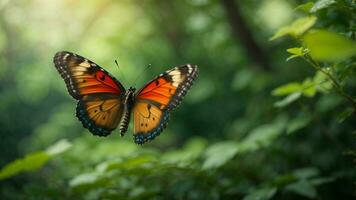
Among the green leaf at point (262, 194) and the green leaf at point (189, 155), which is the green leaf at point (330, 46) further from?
the green leaf at point (189, 155)

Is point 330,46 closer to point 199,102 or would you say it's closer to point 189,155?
point 189,155

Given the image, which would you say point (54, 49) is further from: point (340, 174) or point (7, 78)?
point (340, 174)

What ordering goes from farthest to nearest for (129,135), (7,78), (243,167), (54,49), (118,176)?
(54,49) → (7,78) → (129,135) → (243,167) → (118,176)

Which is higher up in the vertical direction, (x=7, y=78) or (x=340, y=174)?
(x=7, y=78)

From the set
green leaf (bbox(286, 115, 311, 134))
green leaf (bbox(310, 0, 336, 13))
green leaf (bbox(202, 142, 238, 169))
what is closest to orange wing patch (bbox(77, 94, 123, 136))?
green leaf (bbox(202, 142, 238, 169))

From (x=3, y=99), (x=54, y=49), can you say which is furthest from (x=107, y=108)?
(x=54, y=49)

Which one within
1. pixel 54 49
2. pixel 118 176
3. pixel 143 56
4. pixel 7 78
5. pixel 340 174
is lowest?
pixel 340 174

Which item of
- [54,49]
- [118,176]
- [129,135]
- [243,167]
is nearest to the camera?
[118,176]
